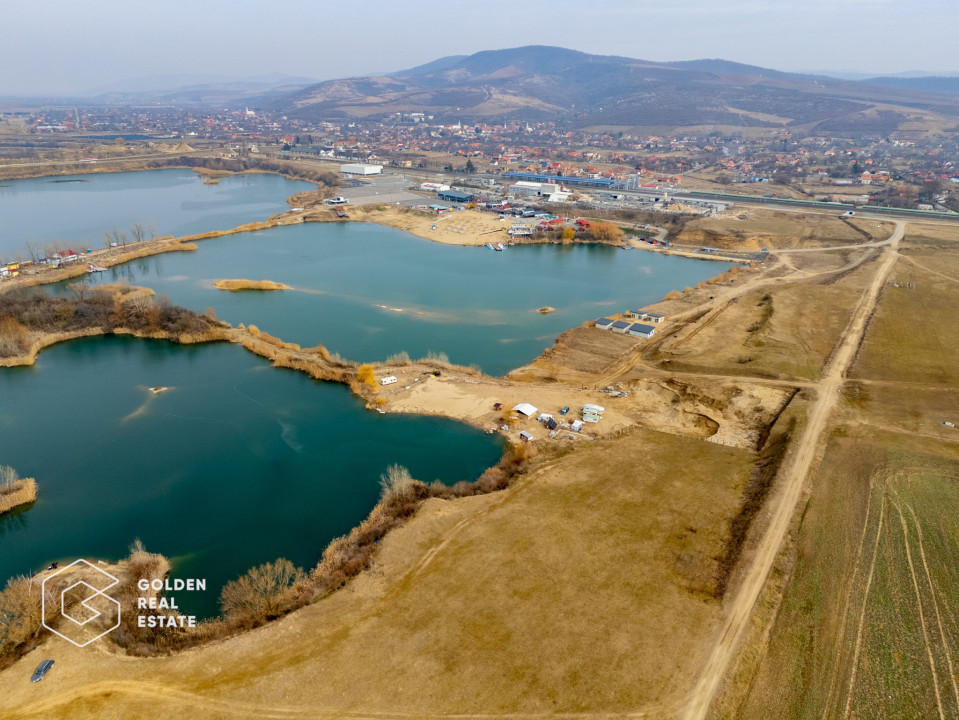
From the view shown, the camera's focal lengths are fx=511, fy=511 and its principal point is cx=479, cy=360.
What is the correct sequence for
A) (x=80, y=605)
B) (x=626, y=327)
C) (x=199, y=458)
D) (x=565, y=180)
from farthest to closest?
(x=565, y=180) < (x=626, y=327) < (x=199, y=458) < (x=80, y=605)

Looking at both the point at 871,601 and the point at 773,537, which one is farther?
the point at 773,537

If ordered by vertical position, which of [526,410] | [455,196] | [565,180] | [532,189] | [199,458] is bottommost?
[199,458]

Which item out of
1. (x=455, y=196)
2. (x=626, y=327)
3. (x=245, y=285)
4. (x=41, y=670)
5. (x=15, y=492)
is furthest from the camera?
(x=455, y=196)

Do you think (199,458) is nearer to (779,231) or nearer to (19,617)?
(19,617)

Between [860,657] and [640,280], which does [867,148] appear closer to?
[640,280]

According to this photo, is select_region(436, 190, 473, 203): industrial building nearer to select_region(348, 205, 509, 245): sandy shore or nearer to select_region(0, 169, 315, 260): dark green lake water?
select_region(348, 205, 509, 245): sandy shore

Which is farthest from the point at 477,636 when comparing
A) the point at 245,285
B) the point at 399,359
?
the point at 245,285
